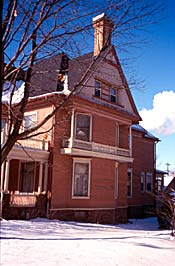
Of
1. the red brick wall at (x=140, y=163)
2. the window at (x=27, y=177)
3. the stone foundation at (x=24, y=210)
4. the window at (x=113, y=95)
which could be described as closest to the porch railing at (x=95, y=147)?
the window at (x=27, y=177)

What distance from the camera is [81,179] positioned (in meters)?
18.6

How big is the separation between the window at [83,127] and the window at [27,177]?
325cm

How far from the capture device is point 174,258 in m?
8.70

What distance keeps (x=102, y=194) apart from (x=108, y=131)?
4020mm

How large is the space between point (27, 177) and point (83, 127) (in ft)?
14.7

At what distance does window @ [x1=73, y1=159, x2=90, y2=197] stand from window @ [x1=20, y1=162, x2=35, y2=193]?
8.09ft

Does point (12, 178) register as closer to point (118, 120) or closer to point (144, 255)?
point (118, 120)

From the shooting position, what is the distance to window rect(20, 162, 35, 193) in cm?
1845

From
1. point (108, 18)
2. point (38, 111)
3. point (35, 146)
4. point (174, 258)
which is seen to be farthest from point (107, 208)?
point (108, 18)

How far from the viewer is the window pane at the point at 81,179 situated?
1836cm

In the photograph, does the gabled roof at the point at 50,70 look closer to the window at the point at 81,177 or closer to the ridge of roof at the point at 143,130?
the window at the point at 81,177

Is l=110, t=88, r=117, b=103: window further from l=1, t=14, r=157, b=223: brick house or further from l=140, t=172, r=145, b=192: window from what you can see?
l=140, t=172, r=145, b=192: window

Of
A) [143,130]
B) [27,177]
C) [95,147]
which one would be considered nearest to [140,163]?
[143,130]

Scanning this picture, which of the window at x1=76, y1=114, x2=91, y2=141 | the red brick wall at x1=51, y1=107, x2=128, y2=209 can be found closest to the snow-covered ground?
the red brick wall at x1=51, y1=107, x2=128, y2=209
